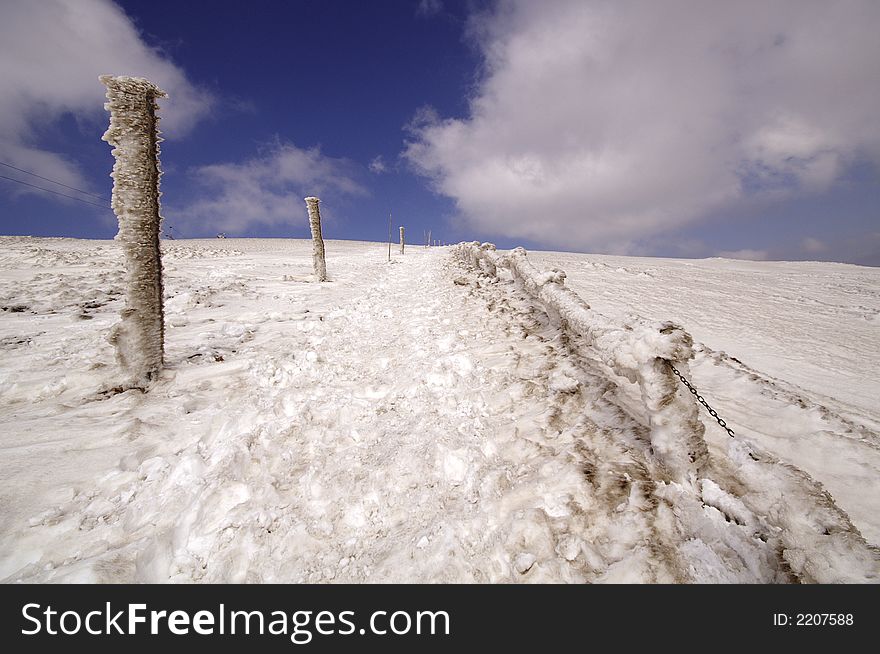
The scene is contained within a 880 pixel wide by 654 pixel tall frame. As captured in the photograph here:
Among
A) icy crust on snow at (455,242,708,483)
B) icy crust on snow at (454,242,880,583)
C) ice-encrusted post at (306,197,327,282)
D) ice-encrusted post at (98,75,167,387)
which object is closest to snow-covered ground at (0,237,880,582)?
icy crust on snow at (454,242,880,583)

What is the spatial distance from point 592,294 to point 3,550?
9.56m

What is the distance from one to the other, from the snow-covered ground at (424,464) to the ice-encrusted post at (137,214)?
382mm

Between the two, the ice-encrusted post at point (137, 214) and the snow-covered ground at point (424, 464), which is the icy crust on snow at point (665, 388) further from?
the ice-encrusted post at point (137, 214)

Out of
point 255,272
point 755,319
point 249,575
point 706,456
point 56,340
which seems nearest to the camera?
point 249,575

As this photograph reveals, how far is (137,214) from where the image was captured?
12.6 feet

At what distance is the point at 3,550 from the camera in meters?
1.90

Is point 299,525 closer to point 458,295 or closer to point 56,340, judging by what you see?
point 56,340

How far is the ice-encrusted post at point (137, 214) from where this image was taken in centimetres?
372

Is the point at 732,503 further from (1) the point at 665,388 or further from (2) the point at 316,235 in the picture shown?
(2) the point at 316,235

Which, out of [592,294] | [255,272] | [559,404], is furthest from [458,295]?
[255,272]

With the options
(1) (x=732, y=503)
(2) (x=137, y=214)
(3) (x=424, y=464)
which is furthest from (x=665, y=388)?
(2) (x=137, y=214)

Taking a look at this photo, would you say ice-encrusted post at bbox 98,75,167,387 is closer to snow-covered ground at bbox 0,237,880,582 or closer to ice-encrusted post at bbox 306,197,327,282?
snow-covered ground at bbox 0,237,880,582

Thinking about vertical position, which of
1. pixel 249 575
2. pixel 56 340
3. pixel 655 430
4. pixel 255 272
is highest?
pixel 255 272

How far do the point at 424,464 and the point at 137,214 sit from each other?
4.32m
